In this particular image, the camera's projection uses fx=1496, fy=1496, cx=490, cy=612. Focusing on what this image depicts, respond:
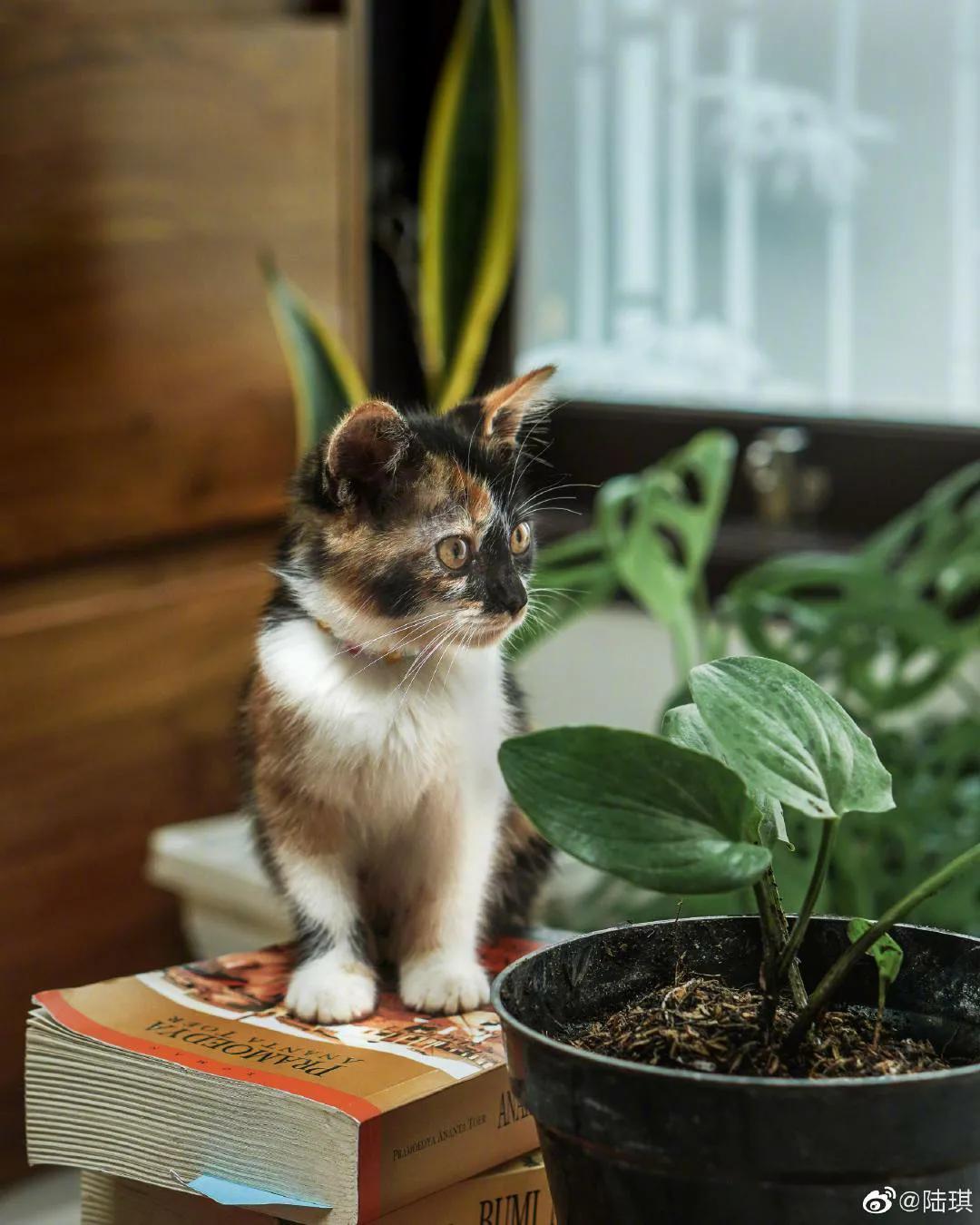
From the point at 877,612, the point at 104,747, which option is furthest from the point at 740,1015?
the point at 104,747

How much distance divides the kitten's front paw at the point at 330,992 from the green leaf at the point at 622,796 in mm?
224

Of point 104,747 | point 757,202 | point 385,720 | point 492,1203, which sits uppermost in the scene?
point 757,202

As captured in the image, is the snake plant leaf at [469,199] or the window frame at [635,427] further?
the window frame at [635,427]

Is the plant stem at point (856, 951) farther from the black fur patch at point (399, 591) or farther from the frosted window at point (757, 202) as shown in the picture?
the frosted window at point (757, 202)

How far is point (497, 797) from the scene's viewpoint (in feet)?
2.45

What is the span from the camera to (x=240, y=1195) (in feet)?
2.02

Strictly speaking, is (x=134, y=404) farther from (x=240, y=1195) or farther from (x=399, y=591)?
(x=240, y=1195)

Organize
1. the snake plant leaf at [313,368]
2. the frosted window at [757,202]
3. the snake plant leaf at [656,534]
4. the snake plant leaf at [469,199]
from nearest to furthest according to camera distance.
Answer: the snake plant leaf at [656,534] < the snake plant leaf at [313,368] < the snake plant leaf at [469,199] < the frosted window at [757,202]

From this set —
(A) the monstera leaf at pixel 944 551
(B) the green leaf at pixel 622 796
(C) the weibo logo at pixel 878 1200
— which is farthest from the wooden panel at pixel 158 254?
(C) the weibo logo at pixel 878 1200

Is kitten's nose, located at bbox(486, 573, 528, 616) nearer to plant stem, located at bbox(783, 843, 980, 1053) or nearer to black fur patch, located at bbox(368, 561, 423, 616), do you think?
black fur patch, located at bbox(368, 561, 423, 616)

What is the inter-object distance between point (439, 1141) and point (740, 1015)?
15 cm

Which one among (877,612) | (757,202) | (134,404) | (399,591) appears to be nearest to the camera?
(399,591)

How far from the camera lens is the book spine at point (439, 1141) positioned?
61 centimetres

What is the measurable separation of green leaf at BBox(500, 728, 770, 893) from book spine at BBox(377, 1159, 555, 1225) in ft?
0.72
